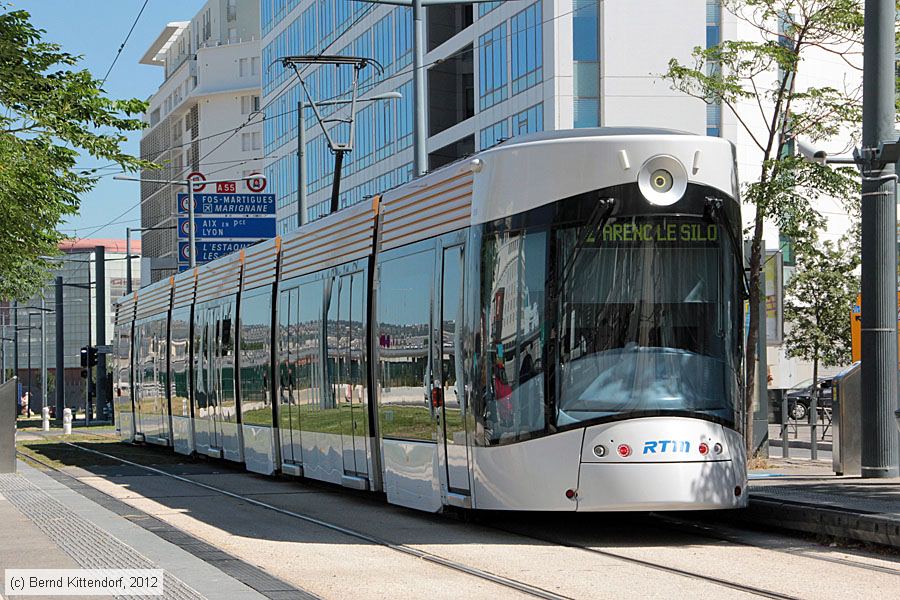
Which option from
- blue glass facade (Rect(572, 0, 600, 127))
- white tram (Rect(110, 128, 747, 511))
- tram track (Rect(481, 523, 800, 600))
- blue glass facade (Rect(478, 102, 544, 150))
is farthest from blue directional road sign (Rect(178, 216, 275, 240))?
tram track (Rect(481, 523, 800, 600))

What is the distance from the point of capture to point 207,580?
991cm

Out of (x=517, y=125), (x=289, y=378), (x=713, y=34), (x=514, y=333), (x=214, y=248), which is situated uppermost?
(x=713, y=34)

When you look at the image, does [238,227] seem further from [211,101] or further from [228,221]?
[211,101]

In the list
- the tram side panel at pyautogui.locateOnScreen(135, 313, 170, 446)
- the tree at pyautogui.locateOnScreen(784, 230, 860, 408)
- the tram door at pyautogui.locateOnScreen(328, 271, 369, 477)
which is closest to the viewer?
the tram door at pyautogui.locateOnScreen(328, 271, 369, 477)

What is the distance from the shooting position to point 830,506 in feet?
43.0

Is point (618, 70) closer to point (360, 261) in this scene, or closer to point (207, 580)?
point (360, 261)

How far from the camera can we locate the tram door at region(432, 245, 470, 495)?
522 inches

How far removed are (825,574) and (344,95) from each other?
52738 mm

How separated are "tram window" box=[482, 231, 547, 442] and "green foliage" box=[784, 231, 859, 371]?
35411 mm

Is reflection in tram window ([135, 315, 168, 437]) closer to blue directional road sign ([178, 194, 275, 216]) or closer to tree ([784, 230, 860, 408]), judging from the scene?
blue directional road sign ([178, 194, 275, 216])

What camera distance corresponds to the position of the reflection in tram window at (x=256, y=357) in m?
20.7

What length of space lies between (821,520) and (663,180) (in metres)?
3.18

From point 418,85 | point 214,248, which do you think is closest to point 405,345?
point 418,85

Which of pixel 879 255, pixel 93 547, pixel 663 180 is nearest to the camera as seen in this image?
pixel 93 547
